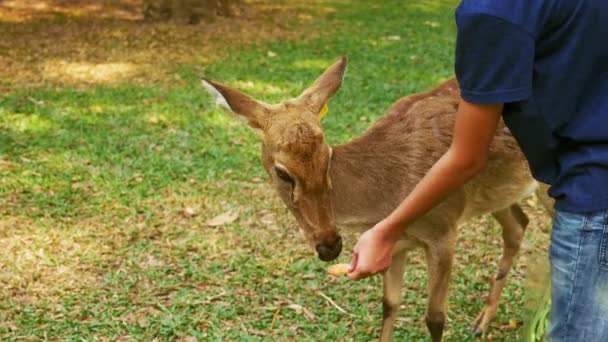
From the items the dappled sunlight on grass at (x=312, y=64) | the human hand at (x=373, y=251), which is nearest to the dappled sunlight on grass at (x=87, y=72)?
the dappled sunlight on grass at (x=312, y=64)

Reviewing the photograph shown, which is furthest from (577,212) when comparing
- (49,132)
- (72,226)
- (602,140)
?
(49,132)

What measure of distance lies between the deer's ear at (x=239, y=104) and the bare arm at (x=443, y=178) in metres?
1.09

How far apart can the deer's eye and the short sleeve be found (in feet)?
4.47

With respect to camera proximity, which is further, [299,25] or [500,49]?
[299,25]

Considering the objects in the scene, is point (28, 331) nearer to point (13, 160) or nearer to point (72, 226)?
point (72, 226)

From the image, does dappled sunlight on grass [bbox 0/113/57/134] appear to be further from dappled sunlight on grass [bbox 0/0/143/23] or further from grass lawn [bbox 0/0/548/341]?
dappled sunlight on grass [bbox 0/0/143/23]

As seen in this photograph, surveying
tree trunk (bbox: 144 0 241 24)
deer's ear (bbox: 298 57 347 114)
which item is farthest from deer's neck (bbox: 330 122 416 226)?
tree trunk (bbox: 144 0 241 24)

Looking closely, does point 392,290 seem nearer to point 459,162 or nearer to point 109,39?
point 459,162

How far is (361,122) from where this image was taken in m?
7.26

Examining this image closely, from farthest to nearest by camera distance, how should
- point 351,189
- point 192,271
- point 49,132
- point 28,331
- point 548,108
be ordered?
point 49,132, point 192,271, point 28,331, point 351,189, point 548,108

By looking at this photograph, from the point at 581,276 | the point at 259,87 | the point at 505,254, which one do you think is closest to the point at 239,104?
the point at 581,276

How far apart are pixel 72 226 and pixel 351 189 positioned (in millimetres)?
2491

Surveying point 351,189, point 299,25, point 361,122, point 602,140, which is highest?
point 602,140

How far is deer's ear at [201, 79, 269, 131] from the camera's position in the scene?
3.28m
